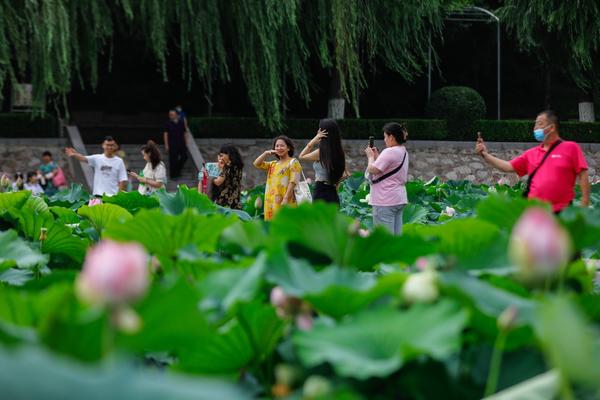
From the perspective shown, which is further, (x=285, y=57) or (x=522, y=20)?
(x=522, y=20)

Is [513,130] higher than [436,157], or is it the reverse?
[513,130]

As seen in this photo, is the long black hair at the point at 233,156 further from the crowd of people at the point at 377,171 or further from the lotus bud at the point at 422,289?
the lotus bud at the point at 422,289

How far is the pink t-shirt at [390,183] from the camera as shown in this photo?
706cm

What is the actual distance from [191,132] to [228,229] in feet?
59.8

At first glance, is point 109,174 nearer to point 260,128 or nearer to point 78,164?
point 78,164

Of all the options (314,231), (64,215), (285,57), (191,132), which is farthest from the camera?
(191,132)

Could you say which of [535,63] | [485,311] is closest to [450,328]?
[485,311]

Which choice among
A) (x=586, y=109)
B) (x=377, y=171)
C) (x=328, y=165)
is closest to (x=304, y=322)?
(x=377, y=171)

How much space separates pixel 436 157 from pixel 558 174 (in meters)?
15.9

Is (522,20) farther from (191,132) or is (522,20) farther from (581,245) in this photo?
(581,245)

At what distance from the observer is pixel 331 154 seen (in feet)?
24.4

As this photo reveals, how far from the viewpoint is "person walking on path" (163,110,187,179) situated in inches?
731

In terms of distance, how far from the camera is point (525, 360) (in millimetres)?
1418

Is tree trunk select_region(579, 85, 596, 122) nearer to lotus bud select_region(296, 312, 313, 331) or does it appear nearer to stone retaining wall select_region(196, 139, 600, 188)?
stone retaining wall select_region(196, 139, 600, 188)
